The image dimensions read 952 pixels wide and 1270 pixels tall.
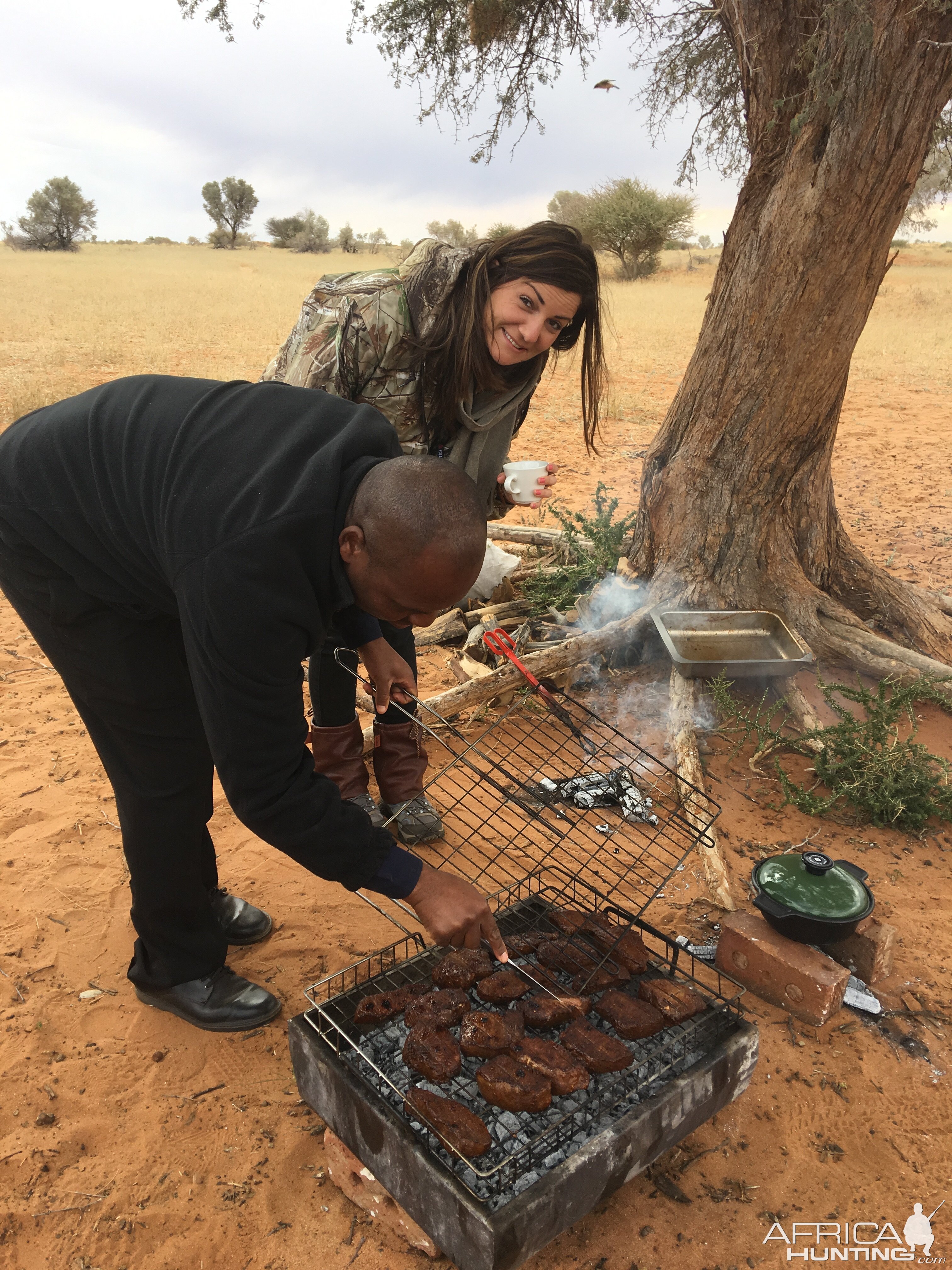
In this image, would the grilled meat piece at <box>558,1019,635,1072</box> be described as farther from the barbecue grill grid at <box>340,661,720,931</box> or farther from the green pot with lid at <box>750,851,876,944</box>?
the green pot with lid at <box>750,851,876,944</box>

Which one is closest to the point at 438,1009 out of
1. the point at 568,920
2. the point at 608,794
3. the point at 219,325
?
the point at 568,920

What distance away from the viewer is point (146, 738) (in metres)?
2.12

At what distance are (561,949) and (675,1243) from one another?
0.75 metres

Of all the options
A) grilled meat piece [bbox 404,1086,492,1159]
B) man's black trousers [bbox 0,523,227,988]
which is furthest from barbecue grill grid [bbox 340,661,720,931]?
grilled meat piece [bbox 404,1086,492,1159]

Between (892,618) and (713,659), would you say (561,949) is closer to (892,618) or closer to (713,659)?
(713,659)

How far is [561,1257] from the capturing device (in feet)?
6.39

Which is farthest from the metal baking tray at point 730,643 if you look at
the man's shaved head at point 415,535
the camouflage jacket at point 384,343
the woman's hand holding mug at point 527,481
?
the man's shaved head at point 415,535

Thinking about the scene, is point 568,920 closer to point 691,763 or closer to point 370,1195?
point 370,1195

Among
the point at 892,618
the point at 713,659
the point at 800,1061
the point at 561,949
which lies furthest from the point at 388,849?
the point at 892,618

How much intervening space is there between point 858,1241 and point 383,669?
1.99 meters

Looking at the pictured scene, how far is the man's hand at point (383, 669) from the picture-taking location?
101 inches

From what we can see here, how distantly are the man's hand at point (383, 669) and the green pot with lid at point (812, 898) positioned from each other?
1348 mm

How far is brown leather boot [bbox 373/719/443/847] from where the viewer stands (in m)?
3.32

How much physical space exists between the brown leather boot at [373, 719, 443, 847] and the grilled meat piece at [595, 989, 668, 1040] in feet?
4.17
